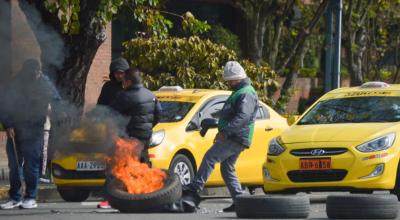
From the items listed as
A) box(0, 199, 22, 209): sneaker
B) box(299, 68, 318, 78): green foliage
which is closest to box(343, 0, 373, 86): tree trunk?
box(299, 68, 318, 78): green foliage

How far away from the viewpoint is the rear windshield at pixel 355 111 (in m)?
15.4

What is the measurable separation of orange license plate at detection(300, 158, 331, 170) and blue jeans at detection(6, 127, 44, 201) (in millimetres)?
3269

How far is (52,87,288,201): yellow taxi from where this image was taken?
49.8 feet

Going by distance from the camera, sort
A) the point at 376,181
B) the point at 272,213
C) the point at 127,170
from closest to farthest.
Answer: the point at 272,213
the point at 127,170
the point at 376,181

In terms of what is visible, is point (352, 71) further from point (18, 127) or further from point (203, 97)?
point (18, 127)

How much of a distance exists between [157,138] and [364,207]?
392 cm

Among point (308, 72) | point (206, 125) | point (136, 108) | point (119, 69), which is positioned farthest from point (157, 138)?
point (308, 72)

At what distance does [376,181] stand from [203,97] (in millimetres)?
3245

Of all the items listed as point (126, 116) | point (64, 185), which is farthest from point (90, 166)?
point (126, 116)

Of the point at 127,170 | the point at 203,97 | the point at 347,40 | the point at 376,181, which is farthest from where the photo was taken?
the point at 347,40

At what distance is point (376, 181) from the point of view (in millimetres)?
14367

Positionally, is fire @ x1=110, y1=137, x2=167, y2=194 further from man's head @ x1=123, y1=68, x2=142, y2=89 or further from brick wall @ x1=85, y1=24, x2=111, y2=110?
brick wall @ x1=85, y1=24, x2=111, y2=110

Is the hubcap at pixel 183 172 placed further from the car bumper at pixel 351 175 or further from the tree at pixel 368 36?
the tree at pixel 368 36

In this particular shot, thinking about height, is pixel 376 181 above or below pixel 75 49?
below
